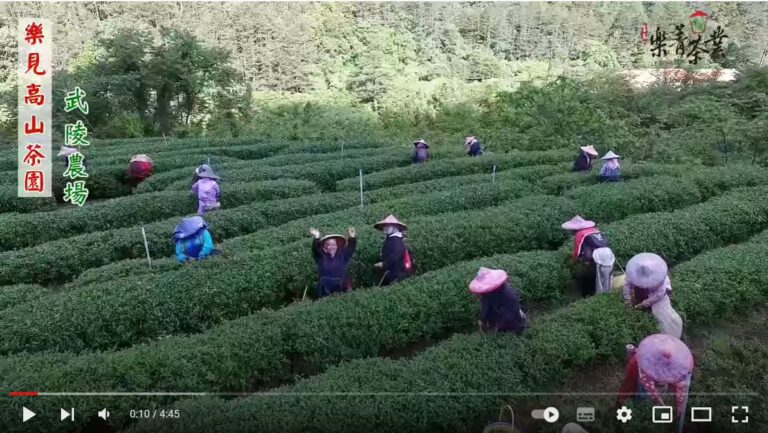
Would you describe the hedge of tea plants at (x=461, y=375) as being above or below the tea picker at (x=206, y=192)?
below

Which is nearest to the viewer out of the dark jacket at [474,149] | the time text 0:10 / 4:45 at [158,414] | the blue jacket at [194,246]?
the time text 0:10 / 4:45 at [158,414]

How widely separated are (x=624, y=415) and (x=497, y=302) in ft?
5.22

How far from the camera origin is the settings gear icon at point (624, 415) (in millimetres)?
3408

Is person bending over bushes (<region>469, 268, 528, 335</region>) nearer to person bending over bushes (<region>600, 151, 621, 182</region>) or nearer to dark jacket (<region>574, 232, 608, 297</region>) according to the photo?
dark jacket (<region>574, 232, 608, 297</region>)

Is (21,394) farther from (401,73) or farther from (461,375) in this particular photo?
(401,73)

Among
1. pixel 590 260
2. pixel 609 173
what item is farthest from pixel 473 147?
pixel 590 260

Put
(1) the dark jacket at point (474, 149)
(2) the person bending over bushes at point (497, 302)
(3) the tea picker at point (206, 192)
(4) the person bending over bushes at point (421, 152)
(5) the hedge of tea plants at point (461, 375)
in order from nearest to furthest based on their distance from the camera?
1. (5) the hedge of tea plants at point (461, 375)
2. (2) the person bending over bushes at point (497, 302)
3. (3) the tea picker at point (206, 192)
4. (4) the person bending over bushes at point (421, 152)
5. (1) the dark jacket at point (474, 149)

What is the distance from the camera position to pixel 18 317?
562 cm

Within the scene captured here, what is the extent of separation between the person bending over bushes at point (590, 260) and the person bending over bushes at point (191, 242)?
4755mm
